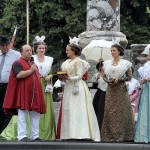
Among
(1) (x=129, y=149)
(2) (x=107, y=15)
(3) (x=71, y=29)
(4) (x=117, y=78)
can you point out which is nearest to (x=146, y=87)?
(4) (x=117, y=78)

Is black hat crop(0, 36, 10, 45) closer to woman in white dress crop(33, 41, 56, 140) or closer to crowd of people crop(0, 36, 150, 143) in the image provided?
crowd of people crop(0, 36, 150, 143)

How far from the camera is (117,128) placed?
1023cm

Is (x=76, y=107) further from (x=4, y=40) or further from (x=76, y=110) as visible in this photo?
(x=4, y=40)

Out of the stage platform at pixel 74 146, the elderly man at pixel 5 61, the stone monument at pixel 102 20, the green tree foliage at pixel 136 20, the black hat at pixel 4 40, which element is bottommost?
the stage platform at pixel 74 146

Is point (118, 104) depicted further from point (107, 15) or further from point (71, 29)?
point (71, 29)

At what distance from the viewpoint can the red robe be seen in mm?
9648

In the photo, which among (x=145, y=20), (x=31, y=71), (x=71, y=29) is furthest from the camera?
(x=145, y=20)

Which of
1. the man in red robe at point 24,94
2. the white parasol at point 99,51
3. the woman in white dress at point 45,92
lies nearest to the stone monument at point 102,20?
the white parasol at point 99,51

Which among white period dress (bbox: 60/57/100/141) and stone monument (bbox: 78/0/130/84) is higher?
stone monument (bbox: 78/0/130/84)

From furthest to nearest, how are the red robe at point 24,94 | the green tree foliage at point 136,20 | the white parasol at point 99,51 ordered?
the green tree foliage at point 136,20 < the white parasol at point 99,51 < the red robe at point 24,94

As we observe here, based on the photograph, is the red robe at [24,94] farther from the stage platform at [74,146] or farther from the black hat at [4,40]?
the stage platform at [74,146]

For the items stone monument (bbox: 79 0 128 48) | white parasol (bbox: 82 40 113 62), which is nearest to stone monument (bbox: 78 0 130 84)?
stone monument (bbox: 79 0 128 48)

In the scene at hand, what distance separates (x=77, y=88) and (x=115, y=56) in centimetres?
76

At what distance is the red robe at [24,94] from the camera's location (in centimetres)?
965
